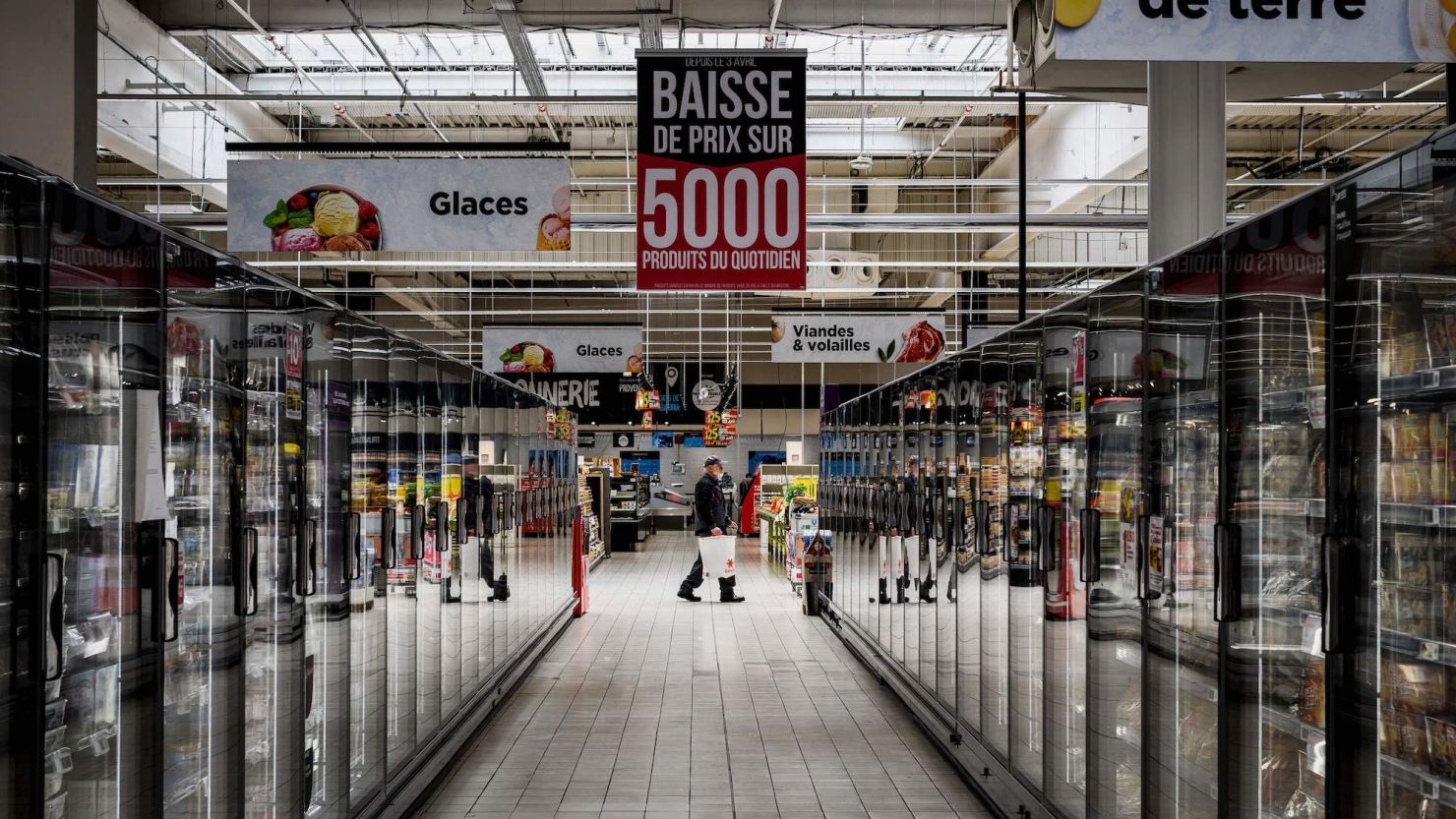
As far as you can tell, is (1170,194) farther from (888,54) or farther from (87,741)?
(888,54)

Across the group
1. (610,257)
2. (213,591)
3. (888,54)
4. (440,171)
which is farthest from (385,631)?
(610,257)

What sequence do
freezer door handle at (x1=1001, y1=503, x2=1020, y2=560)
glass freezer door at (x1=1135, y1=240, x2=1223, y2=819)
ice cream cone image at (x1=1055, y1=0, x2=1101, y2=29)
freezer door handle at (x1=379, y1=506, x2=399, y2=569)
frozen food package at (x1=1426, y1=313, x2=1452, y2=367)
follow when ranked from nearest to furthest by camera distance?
frozen food package at (x1=1426, y1=313, x2=1452, y2=367)
glass freezer door at (x1=1135, y1=240, x2=1223, y2=819)
ice cream cone image at (x1=1055, y1=0, x2=1101, y2=29)
freezer door handle at (x1=379, y1=506, x2=399, y2=569)
freezer door handle at (x1=1001, y1=503, x2=1020, y2=560)

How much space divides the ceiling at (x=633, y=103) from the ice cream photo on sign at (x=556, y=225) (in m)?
0.69

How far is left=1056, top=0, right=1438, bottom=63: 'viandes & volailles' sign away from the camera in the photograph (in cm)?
352

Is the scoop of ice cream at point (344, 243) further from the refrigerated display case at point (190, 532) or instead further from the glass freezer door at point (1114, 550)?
the glass freezer door at point (1114, 550)

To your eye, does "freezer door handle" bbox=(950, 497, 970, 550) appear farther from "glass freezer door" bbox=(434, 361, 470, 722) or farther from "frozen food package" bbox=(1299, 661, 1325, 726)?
"frozen food package" bbox=(1299, 661, 1325, 726)

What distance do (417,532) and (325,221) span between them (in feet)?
9.32

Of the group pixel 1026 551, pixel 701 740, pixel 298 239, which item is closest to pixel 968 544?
pixel 1026 551

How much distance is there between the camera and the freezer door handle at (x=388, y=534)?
5250 millimetres

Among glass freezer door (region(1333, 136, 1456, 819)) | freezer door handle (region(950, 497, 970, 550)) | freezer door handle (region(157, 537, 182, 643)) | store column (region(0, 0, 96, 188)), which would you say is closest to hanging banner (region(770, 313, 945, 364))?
freezer door handle (region(950, 497, 970, 550))

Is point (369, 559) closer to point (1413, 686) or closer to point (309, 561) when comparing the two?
point (309, 561)

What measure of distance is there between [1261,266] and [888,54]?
8256 millimetres

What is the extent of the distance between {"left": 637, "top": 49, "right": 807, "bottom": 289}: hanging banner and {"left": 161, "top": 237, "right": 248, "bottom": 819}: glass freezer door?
3295mm

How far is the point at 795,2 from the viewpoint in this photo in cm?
939
